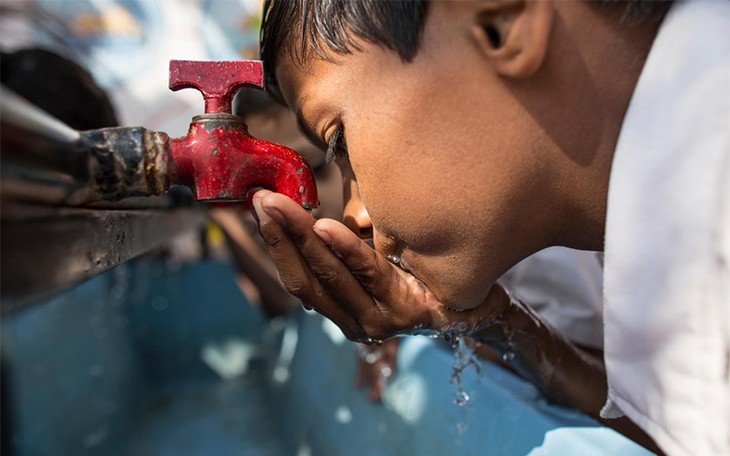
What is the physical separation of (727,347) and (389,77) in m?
0.37

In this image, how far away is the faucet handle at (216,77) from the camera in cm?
63

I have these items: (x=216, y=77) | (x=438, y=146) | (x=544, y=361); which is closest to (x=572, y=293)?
(x=544, y=361)

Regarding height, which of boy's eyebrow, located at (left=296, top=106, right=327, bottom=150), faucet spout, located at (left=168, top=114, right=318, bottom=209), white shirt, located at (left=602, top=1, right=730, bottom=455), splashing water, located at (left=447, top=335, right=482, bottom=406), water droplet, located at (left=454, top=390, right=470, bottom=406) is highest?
boy's eyebrow, located at (left=296, top=106, right=327, bottom=150)

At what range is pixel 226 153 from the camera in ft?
1.99

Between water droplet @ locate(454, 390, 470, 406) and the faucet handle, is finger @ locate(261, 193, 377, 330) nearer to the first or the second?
the faucet handle

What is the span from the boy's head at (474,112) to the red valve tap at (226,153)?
2.4 inches

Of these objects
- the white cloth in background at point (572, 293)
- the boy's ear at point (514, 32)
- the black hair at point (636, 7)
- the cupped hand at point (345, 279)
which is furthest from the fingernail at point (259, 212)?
the white cloth in background at point (572, 293)

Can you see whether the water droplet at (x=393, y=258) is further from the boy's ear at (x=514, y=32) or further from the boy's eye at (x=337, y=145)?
the boy's ear at (x=514, y=32)

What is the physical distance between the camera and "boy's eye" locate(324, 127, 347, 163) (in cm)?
65

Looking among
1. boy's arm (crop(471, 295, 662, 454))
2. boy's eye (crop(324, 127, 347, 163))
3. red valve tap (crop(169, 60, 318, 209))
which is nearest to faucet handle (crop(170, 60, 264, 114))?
red valve tap (crop(169, 60, 318, 209))

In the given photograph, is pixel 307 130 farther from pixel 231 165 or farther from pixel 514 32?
pixel 514 32

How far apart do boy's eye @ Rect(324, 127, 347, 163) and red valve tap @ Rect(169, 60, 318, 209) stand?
0.04 m

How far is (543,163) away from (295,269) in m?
0.26

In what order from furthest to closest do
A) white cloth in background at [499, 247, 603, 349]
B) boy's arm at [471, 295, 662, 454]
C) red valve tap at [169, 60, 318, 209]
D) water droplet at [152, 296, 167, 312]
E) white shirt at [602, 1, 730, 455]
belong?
1. water droplet at [152, 296, 167, 312]
2. white cloth in background at [499, 247, 603, 349]
3. boy's arm at [471, 295, 662, 454]
4. red valve tap at [169, 60, 318, 209]
5. white shirt at [602, 1, 730, 455]
